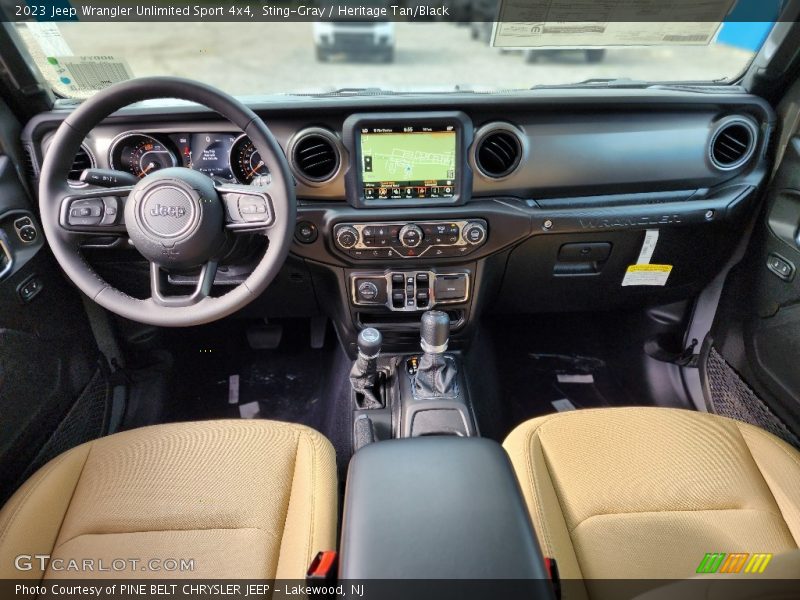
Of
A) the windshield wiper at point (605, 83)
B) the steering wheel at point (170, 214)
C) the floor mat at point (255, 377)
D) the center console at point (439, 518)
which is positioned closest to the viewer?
the center console at point (439, 518)

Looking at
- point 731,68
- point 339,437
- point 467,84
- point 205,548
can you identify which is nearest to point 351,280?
point 339,437

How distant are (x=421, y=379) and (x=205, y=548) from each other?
0.81 metres

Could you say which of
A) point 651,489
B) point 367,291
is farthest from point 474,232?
point 651,489

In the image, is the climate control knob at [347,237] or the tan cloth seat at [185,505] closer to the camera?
the tan cloth seat at [185,505]

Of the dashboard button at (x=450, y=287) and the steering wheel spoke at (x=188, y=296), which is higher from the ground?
the steering wheel spoke at (x=188, y=296)

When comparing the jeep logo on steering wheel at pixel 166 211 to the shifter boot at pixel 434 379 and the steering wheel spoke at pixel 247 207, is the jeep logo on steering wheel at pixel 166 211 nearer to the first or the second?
the steering wheel spoke at pixel 247 207

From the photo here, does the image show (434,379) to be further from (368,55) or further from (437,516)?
(368,55)

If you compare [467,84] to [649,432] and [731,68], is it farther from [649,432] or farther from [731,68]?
[649,432]

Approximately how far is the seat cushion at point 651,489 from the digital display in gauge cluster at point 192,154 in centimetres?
107

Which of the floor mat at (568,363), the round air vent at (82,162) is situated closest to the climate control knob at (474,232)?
the floor mat at (568,363)

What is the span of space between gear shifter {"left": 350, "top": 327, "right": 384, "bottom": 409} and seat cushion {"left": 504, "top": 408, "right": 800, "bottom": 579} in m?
0.51

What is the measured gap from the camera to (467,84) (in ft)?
5.73

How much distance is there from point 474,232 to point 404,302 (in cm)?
33

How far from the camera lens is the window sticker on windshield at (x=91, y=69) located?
1.59m
